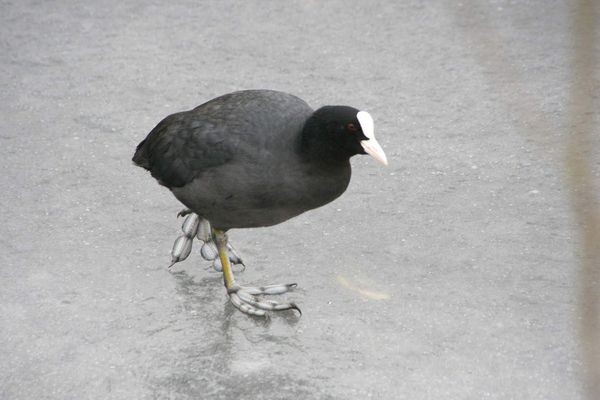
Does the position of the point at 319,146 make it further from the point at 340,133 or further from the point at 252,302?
the point at 252,302

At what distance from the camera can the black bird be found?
362 cm

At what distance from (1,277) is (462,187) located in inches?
90.9

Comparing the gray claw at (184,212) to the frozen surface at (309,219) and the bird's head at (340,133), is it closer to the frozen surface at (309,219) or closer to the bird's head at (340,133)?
the frozen surface at (309,219)

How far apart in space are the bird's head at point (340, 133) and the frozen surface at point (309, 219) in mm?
654

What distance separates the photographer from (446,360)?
11.7 ft

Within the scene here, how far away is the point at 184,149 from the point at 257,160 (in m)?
0.39

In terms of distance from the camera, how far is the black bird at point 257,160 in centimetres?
362

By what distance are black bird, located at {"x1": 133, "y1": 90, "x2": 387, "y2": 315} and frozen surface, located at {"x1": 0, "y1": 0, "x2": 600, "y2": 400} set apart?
15.2 inches

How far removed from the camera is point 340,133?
11.8 feet

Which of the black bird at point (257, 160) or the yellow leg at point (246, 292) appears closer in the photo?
the black bird at point (257, 160)

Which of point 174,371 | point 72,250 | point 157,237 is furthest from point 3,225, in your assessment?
point 174,371

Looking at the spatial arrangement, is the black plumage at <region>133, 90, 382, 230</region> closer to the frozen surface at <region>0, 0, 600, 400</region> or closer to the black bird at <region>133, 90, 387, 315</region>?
the black bird at <region>133, 90, 387, 315</region>

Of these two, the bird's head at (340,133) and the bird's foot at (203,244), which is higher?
the bird's head at (340,133)

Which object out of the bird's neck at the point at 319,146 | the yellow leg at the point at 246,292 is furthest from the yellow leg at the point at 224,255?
the bird's neck at the point at 319,146
